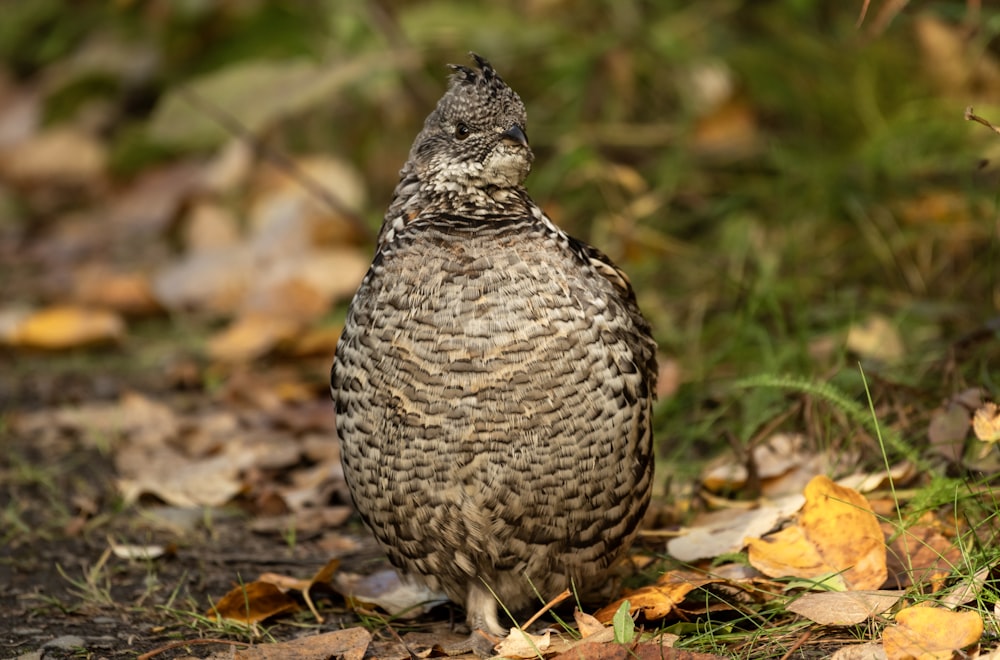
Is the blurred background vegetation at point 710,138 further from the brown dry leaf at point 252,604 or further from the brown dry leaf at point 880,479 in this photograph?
the brown dry leaf at point 252,604

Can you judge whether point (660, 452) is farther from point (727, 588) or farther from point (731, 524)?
point (727, 588)

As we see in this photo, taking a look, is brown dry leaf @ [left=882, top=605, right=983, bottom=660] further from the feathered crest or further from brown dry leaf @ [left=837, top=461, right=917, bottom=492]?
the feathered crest

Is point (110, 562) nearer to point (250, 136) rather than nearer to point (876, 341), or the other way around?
point (250, 136)

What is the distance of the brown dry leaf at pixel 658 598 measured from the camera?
298 centimetres

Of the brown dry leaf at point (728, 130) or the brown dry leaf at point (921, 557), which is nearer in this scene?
the brown dry leaf at point (921, 557)

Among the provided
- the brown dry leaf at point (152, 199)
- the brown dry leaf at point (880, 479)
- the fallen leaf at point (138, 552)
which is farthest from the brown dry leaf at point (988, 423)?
the brown dry leaf at point (152, 199)

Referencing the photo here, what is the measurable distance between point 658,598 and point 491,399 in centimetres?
61

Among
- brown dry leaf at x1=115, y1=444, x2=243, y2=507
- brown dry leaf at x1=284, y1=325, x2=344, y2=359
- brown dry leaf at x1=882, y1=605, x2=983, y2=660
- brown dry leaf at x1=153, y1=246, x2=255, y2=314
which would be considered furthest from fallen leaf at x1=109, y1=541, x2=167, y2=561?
brown dry leaf at x1=153, y1=246, x2=255, y2=314

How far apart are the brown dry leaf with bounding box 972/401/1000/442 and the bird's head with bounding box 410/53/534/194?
4.07ft

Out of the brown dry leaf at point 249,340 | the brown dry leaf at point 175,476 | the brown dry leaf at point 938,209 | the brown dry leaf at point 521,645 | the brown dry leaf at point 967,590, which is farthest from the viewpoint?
the brown dry leaf at point 249,340

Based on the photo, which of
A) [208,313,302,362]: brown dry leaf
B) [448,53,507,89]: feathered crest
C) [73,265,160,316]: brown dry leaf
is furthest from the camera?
[73,265,160,316]: brown dry leaf

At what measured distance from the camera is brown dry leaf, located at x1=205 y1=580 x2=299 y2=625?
128 inches

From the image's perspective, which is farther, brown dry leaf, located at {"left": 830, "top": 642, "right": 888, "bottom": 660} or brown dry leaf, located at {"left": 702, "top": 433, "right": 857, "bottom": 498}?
brown dry leaf, located at {"left": 702, "top": 433, "right": 857, "bottom": 498}

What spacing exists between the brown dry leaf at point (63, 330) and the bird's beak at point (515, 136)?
130 inches
